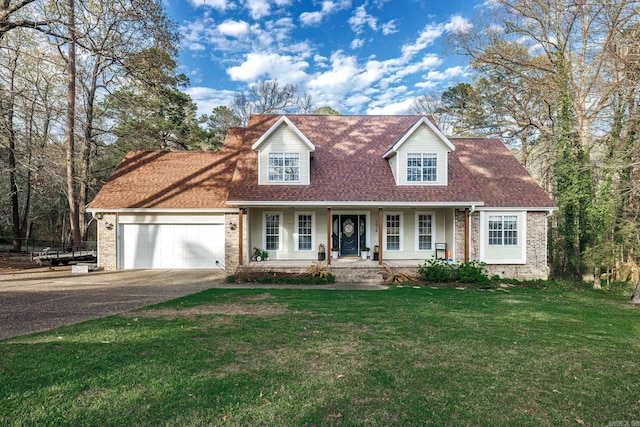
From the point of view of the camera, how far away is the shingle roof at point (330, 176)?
1400 centimetres

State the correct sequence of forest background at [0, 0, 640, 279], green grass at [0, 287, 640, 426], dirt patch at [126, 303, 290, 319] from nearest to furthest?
green grass at [0, 287, 640, 426] → dirt patch at [126, 303, 290, 319] → forest background at [0, 0, 640, 279]

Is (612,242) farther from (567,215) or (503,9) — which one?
(503,9)

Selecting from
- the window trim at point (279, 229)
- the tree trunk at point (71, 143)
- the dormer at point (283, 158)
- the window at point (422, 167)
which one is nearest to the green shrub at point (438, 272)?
the window at point (422, 167)

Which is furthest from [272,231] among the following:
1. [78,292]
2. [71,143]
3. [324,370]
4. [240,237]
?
[324,370]

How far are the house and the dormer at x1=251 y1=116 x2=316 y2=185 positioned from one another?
44 mm

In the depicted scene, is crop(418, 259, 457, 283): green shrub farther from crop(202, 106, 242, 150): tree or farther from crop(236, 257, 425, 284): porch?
crop(202, 106, 242, 150): tree

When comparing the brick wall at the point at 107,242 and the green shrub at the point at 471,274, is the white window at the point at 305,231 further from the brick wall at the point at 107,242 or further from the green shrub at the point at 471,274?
the brick wall at the point at 107,242

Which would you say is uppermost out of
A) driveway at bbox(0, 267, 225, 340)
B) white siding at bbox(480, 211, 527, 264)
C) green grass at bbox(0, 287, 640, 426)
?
white siding at bbox(480, 211, 527, 264)

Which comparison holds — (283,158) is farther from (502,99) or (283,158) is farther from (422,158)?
(502,99)

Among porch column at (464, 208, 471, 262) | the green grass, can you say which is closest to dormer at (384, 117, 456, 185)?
porch column at (464, 208, 471, 262)

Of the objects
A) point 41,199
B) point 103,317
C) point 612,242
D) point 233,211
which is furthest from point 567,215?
point 41,199

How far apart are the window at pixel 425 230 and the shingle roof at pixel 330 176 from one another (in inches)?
61.1

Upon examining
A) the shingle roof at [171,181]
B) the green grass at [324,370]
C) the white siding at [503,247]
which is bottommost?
the green grass at [324,370]

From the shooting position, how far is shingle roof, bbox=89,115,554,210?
551 inches
